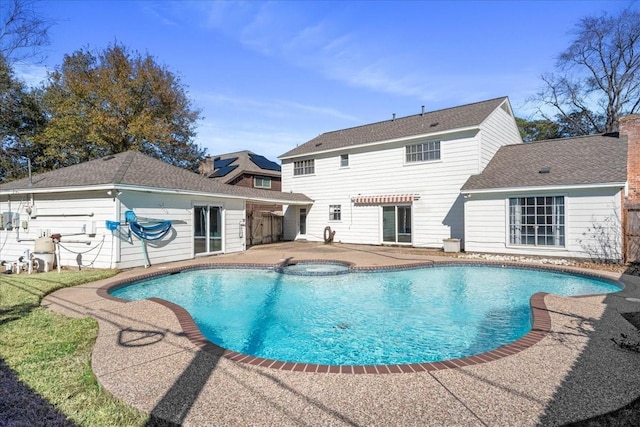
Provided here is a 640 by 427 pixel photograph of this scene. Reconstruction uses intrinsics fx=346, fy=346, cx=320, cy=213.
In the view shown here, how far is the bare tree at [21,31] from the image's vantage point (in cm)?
1692

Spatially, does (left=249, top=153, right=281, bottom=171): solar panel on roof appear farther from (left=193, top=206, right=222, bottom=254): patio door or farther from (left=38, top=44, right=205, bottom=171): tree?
(left=193, top=206, right=222, bottom=254): patio door

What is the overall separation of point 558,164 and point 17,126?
34875 millimetres

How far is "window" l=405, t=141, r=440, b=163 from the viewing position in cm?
1750

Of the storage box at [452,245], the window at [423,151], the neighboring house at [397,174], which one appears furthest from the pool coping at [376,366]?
the window at [423,151]

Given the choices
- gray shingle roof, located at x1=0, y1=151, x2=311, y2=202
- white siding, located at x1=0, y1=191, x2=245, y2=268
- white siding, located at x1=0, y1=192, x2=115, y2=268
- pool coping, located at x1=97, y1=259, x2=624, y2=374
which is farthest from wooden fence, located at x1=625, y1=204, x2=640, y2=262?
white siding, located at x1=0, y1=192, x2=115, y2=268

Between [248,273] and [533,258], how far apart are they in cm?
1096

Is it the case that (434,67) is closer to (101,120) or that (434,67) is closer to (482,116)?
(482,116)

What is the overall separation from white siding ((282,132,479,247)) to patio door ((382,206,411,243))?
34cm

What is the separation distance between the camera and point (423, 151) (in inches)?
704

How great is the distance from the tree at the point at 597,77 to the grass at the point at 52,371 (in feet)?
116

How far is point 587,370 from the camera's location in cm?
388

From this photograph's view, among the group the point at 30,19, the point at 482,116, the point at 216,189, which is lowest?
the point at 216,189

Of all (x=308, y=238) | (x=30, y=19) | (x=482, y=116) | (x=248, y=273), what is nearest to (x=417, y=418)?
(x=248, y=273)

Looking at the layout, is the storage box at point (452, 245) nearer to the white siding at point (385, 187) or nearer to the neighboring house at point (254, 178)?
the white siding at point (385, 187)
